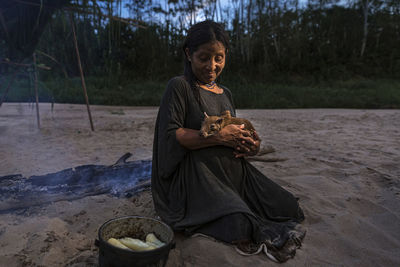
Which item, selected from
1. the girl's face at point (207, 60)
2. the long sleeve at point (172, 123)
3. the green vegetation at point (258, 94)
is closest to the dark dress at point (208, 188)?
the long sleeve at point (172, 123)

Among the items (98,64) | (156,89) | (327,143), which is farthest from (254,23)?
(327,143)

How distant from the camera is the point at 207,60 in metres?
1.74

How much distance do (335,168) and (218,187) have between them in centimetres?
205

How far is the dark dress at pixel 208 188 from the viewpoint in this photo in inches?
A: 64.7

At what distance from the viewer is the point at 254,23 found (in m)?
18.8

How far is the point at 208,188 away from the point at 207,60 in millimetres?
764

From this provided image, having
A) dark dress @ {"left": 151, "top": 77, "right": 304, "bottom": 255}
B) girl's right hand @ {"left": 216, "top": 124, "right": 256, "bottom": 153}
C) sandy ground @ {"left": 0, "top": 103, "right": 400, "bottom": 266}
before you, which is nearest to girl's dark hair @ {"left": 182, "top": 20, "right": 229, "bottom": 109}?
dark dress @ {"left": 151, "top": 77, "right": 304, "bottom": 255}

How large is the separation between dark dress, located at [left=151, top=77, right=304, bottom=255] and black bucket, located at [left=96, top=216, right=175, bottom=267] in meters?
0.18

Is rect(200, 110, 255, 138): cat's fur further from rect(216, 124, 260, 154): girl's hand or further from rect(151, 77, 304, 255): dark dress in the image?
rect(151, 77, 304, 255): dark dress

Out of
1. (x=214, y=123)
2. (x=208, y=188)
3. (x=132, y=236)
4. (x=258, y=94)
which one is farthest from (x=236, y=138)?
(x=258, y=94)

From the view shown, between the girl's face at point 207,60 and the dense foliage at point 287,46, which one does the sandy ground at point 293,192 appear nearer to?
the girl's face at point 207,60

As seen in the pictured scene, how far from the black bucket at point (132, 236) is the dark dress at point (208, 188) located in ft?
0.60

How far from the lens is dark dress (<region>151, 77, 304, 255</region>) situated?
164cm

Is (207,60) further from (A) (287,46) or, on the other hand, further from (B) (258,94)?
(A) (287,46)
